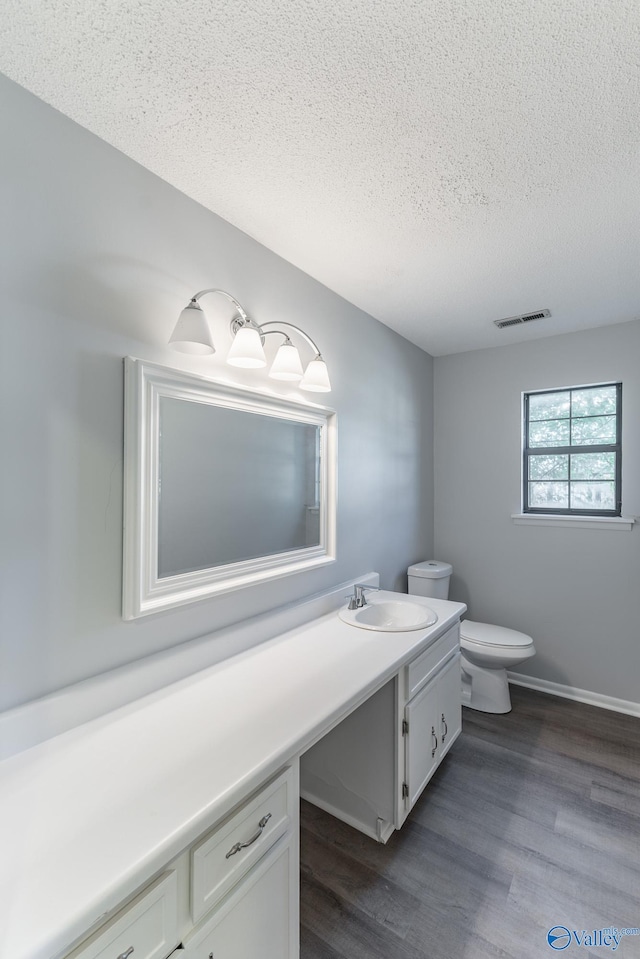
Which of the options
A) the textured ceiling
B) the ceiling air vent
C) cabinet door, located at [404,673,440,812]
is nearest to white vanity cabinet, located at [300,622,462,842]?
cabinet door, located at [404,673,440,812]

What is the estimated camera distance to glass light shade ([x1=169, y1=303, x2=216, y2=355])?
1233 mm

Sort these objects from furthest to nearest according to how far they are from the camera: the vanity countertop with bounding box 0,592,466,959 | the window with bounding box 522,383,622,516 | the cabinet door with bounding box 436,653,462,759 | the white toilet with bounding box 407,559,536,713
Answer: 1. the window with bounding box 522,383,622,516
2. the white toilet with bounding box 407,559,536,713
3. the cabinet door with bounding box 436,653,462,759
4. the vanity countertop with bounding box 0,592,466,959

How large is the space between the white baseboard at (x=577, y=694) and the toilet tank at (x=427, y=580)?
776 mm

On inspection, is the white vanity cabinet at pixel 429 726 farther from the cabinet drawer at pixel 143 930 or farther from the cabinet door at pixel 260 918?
the cabinet drawer at pixel 143 930

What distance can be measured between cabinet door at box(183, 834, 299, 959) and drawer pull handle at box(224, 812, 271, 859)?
71 millimetres

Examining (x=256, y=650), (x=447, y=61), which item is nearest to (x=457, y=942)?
(x=256, y=650)

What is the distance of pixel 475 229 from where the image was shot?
1.61m

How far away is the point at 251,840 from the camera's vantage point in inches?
35.8

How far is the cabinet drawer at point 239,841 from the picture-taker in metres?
0.80

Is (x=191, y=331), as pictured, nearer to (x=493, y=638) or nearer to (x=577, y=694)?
(x=493, y=638)

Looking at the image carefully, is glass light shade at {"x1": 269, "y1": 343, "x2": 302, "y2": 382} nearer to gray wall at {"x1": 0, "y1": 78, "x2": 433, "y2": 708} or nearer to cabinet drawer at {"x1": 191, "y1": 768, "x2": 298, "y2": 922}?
gray wall at {"x1": 0, "y1": 78, "x2": 433, "y2": 708}

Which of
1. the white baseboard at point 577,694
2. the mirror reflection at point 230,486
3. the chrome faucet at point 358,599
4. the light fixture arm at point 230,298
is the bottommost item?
the white baseboard at point 577,694

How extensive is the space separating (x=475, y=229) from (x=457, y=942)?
2401 mm

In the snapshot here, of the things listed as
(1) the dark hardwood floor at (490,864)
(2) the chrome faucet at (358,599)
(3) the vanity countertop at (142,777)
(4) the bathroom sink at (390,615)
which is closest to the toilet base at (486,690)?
(1) the dark hardwood floor at (490,864)
